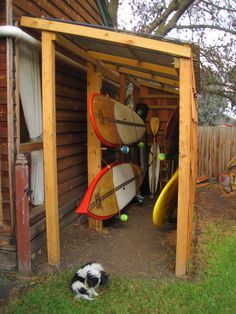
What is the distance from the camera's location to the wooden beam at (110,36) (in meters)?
3.56

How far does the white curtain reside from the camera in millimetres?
4086

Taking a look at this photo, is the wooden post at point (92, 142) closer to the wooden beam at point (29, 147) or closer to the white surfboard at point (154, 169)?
the wooden beam at point (29, 147)

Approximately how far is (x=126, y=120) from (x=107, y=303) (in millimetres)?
3686

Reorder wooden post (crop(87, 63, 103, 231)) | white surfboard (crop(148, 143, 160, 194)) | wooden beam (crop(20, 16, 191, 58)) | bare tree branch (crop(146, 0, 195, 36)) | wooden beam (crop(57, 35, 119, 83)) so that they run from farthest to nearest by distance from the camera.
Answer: bare tree branch (crop(146, 0, 195, 36)) → white surfboard (crop(148, 143, 160, 194)) → wooden post (crop(87, 63, 103, 231)) → wooden beam (crop(57, 35, 119, 83)) → wooden beam (crop(20, 16, 191, 58))

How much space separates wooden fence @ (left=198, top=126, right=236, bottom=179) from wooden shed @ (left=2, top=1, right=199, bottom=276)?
15.6 ft

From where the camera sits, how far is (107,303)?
3.31 meters

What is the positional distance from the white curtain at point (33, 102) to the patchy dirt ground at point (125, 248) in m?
0.82

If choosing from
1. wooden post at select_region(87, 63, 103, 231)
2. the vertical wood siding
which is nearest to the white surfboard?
the vertical wood siding

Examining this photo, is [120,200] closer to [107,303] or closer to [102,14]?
[107,303]

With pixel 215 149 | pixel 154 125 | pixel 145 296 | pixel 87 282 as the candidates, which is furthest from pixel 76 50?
pixel 215 149

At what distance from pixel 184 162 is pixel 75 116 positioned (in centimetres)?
268

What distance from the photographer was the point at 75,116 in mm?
5898

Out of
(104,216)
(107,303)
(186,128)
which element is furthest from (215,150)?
(107,303)

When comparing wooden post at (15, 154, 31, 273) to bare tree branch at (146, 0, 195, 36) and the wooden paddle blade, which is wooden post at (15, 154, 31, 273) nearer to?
the wooden paddle blade
